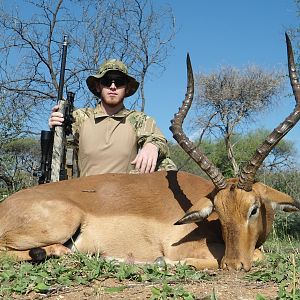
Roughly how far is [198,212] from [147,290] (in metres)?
1.40

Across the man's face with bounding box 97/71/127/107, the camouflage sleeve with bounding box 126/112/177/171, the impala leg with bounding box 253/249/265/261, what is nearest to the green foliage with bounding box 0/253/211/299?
the impala leg with bounding box 253/249/265/261

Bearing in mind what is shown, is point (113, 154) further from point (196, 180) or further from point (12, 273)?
point (12, 273)

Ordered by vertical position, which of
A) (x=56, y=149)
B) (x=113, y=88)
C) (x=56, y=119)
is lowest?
(x=56, y=149)

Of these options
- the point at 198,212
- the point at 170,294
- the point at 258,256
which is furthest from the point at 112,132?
the point at 170,294

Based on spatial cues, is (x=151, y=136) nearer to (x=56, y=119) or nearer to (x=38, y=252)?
(x=56, y=119)

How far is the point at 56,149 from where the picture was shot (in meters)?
5.78

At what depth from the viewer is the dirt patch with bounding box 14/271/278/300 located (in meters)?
2.95

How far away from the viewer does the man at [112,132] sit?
Result: 587 cm

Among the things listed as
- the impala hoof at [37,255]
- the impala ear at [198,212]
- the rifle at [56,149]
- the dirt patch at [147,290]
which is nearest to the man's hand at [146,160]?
the impala ear at [198,212]

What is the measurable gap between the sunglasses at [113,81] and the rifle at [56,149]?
1.46 ft

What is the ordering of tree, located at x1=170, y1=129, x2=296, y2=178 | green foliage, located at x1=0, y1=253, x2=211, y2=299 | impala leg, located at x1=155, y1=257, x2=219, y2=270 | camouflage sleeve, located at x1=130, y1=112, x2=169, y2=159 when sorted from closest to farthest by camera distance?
green foliage, located at x1=0, y1=253, x2=211, y2=299
impala leg, located at x1=155, y1=257, x2=219, y2=270
camouflage sleeve, located at x1=130, y1=112, x2=169, y2=159
tree, located at x1=170, y1=129, x2=296, y2=178

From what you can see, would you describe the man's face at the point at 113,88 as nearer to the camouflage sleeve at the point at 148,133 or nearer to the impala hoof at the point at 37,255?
the camouflage sleeve at the point at 148,133

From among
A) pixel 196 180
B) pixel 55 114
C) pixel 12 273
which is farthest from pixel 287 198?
pixel 55 114

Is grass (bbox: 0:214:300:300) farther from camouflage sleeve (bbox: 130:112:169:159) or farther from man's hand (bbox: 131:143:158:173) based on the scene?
camouflage sleeve (bbox: 130:112:169:159)
